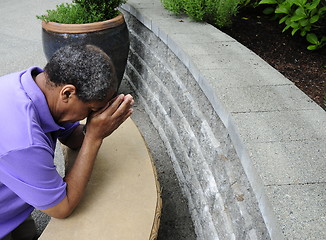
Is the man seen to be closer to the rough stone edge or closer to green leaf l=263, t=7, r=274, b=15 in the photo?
the rough stone edge

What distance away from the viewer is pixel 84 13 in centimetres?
387

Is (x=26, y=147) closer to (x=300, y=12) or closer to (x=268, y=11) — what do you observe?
(x=300, y=12)

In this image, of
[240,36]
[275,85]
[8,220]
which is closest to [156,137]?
[240,36]

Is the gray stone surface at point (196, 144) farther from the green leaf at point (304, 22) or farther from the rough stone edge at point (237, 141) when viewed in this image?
the green leaf at point (304, 22)

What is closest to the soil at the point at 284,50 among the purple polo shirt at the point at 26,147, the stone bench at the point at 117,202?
the stone bench at the point at 117,202

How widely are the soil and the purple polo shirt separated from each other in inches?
75.0

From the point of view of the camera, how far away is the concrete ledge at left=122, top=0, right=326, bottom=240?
153cm

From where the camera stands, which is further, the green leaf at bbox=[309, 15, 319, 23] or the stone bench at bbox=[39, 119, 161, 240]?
the green leaf at bbox=[309, 15, 319, 23]

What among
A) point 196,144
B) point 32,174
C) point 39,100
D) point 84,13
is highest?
point 39,100

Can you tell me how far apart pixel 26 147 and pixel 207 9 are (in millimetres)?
2636

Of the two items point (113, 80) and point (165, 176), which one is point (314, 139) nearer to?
point (113, 80)

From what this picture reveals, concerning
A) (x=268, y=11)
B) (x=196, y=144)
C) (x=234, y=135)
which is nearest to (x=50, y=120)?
(x=234, y=135)

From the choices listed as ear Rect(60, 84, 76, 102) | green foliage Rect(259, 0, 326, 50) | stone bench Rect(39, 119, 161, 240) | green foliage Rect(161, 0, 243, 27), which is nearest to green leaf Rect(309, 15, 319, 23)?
green foliage Rect(259, 0, 326, 50)

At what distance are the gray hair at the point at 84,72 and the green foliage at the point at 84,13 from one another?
2269mm
